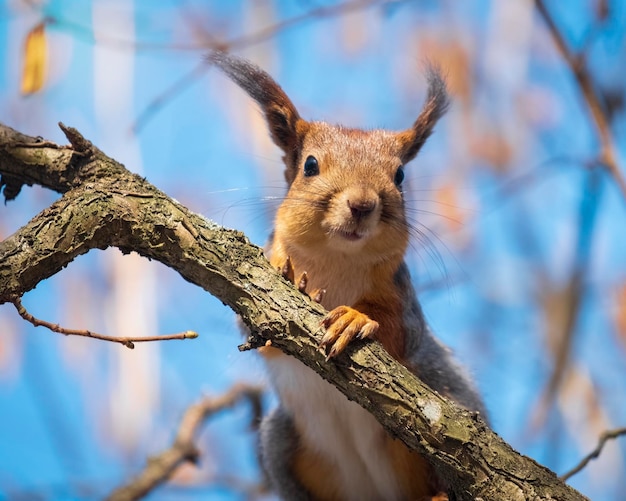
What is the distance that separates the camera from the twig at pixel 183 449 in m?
3.73

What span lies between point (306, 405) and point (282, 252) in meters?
0.66

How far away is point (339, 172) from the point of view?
289 centimetres

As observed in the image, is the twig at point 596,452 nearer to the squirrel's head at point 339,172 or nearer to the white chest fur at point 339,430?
the white chest fur at point 339,430

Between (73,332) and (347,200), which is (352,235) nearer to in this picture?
(347,200)

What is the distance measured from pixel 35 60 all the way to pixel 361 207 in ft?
4.09

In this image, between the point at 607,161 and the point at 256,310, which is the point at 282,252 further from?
the point at 607,161

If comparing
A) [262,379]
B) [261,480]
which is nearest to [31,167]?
[262,379]

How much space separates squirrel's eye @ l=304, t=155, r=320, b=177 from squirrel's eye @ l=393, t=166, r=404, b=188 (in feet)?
1.06

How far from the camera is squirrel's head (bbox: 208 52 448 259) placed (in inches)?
108

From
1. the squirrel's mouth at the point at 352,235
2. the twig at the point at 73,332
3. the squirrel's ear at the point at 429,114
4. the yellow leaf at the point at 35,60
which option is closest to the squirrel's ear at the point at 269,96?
the squirrel's ear at the point at 429,114

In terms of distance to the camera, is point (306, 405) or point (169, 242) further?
point (306, 405)

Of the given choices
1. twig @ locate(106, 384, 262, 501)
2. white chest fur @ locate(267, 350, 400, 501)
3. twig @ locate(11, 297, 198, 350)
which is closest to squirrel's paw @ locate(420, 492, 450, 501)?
white chest fur @ locate(267, 350, 400, 501)

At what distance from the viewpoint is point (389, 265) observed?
9.63ft

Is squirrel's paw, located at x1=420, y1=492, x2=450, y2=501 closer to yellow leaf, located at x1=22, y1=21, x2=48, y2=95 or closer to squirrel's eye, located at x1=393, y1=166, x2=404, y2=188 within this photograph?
squirrel's eye, located at x1=393, y1=166, x2=404, y2=188
